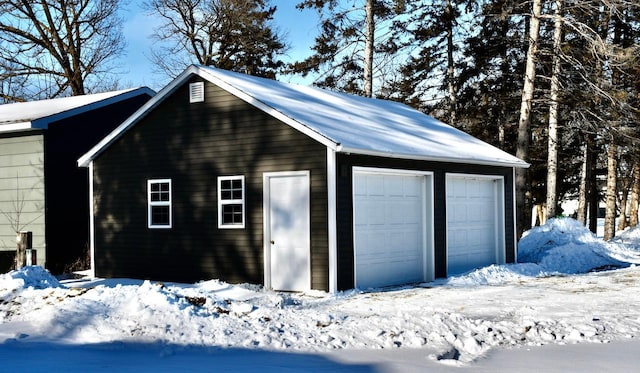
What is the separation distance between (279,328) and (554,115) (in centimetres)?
1815

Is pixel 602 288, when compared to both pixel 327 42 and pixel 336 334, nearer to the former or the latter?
pixel 336 334

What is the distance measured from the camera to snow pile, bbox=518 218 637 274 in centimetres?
2038

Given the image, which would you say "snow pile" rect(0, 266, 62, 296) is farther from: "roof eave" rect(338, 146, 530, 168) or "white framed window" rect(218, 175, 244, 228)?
"roof eave" rect(338, 146, 530, 168)

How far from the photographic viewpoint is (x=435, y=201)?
16.5m

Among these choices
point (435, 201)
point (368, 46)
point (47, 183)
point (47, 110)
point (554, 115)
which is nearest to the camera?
point (435, 201)

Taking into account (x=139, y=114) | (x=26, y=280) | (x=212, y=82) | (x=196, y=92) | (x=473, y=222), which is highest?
(x=212, y=82)

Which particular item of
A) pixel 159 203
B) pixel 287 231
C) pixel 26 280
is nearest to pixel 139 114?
pixel 159 203

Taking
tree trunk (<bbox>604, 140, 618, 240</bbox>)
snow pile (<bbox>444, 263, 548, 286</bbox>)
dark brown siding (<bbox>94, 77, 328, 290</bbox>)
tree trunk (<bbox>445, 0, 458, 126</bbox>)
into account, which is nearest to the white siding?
dark brown siding (<bbox>94, 77, 328, 290</bbox>)

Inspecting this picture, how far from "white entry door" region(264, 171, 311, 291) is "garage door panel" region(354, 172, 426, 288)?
99 centimetres


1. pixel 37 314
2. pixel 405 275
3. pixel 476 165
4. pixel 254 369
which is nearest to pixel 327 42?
pixel 476 165

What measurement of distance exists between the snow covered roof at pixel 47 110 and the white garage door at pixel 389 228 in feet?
29.9

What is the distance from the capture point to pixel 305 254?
46.9 feet

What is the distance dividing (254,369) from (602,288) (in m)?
9.44

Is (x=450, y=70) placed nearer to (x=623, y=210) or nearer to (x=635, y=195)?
(x=635, y=195)
